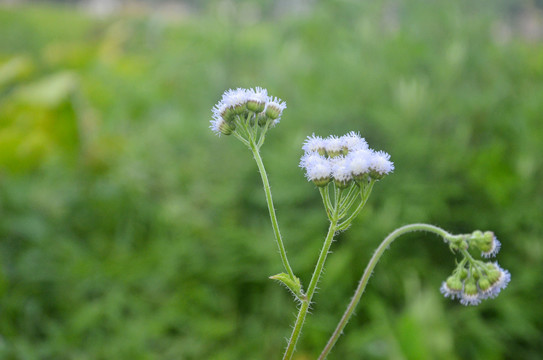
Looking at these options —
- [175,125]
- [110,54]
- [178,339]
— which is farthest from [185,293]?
[110,54]

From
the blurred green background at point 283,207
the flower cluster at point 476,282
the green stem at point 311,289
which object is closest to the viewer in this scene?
the green stem at point 311,289

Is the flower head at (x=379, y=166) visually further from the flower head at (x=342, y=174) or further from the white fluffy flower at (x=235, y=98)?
the white fluffy flower at (x=235, y=98)

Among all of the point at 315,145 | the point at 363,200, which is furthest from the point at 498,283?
the point at 315,145

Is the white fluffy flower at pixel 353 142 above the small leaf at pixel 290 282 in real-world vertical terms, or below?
above

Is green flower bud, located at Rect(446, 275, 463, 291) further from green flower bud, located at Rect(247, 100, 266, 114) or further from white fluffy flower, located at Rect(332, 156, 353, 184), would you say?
green flower bud, located at Rect(247, 100, 266, 114)

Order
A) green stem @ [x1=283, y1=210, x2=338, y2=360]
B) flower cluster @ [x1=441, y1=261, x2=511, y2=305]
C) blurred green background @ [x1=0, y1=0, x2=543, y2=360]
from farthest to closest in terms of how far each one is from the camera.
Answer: blurred green background @ [x1=0, y1=0, x2=543, y2=360] < flower cluster @ [x1=441, y1=261, x2=511, y2=305] < green stem @ [x1=283, y1=210, x2=338, y2=360]

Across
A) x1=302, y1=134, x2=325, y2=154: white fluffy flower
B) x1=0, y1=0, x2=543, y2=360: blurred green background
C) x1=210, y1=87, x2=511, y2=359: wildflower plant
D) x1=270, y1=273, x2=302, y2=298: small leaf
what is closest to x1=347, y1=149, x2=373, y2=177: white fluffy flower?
x1=210, y1=87, x2=511, y2=359: wildflower plant

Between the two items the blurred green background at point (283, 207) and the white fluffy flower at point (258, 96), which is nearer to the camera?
the white fluffy flower at point (258, 96)

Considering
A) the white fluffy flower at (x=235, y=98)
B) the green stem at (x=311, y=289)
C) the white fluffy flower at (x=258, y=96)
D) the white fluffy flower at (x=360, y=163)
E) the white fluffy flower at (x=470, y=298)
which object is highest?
the white fluffy flower at (x=258, y=96)

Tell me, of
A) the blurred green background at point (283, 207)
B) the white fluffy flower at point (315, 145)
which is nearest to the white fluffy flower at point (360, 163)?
the white fluffy flower at point (315, 145)
